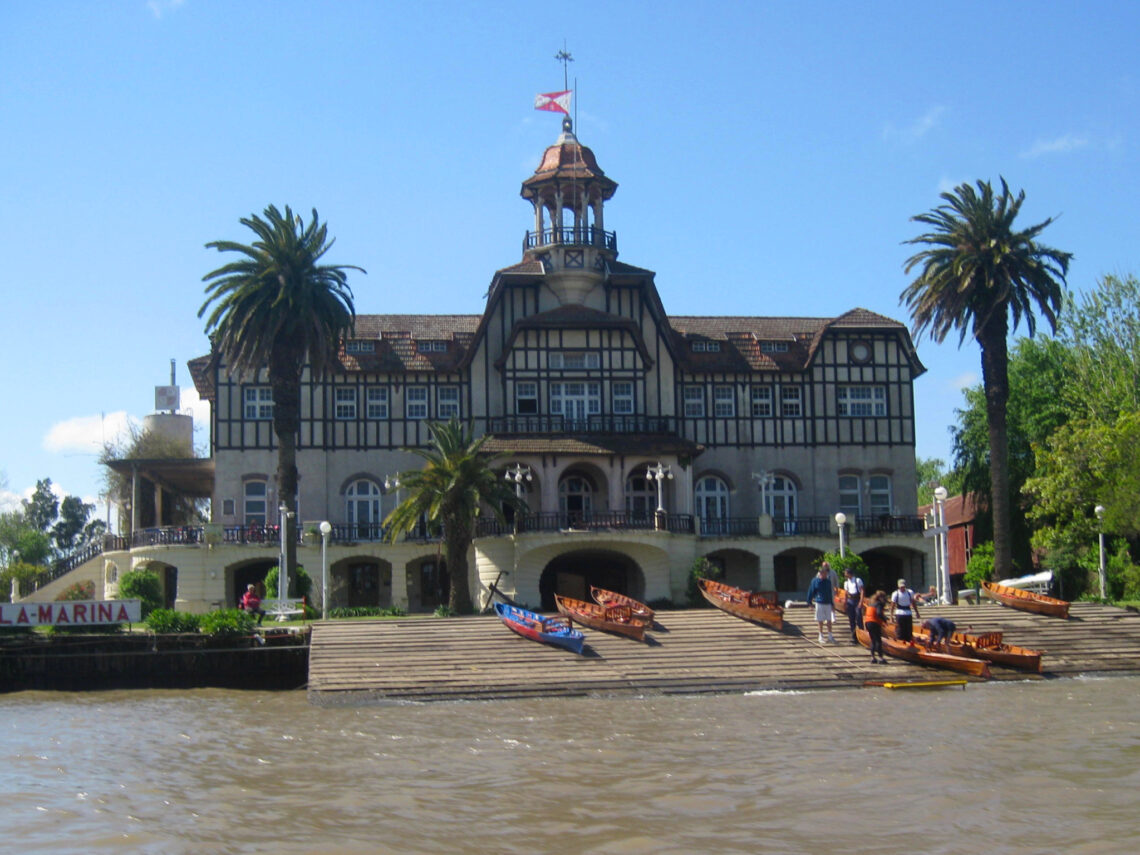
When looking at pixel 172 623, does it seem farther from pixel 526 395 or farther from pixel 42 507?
pixel 42 507

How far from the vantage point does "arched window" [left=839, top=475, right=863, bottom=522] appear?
54.9 meters

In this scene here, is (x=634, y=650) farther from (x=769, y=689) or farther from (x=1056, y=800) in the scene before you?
(x=1056, y=800)

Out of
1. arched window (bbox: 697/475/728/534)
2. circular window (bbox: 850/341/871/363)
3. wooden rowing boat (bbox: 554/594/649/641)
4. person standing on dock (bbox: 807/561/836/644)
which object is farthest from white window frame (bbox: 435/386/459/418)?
person standing on dock (bbox: 807/561/836/644)

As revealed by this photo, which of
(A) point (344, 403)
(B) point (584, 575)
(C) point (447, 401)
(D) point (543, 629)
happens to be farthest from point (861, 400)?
(D) point (543, 629)

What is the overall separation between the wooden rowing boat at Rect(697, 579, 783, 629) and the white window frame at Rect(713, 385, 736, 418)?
15.0 meters

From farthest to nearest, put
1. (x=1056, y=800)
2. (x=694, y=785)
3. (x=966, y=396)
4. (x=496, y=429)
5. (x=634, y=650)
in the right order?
(x=966, y=396) → (x=496, y=429) → (x=634, y=650) → (x=694, y=785) → (x=1056, y=800)

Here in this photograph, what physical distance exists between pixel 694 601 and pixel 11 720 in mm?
25613

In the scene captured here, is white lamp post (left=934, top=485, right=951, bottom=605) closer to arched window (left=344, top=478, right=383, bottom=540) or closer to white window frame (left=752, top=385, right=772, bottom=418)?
white window frame (left=752, top=385, right=772, bottom=418)

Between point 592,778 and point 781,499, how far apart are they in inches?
1463

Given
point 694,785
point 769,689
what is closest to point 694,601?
point 769,689

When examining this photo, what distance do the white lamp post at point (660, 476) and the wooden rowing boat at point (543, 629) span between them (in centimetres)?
1249

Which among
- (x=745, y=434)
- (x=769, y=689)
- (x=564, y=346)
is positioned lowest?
(x=769, y=689)

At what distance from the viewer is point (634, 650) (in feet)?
113

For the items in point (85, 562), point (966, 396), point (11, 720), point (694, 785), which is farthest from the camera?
point (966, 396)
